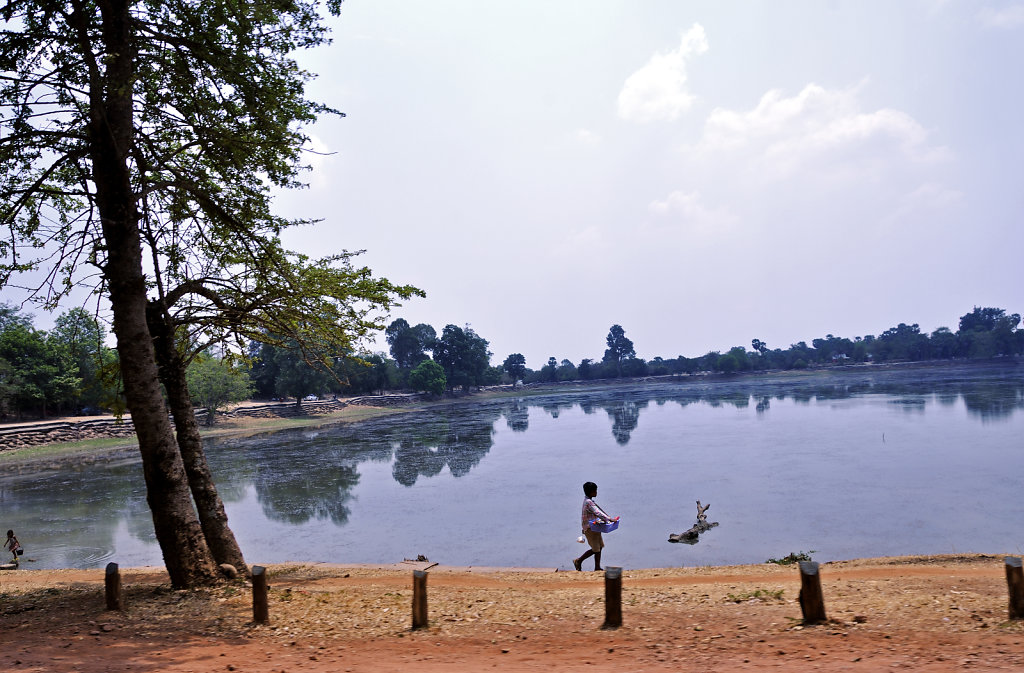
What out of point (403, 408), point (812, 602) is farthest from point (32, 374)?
point (812, 602)

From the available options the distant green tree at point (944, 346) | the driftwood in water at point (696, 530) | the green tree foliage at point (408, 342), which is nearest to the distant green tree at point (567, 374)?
the green tree foliage at point (408, 342)

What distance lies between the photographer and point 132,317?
9.30 metres

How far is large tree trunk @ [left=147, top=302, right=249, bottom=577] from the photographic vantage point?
10.9 m

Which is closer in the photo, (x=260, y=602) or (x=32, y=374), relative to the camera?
(x=260, y=602)

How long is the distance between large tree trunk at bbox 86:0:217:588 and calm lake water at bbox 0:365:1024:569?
864 cm

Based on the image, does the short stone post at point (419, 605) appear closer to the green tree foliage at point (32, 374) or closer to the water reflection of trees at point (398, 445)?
the water reflection of trees at point (398, 445)

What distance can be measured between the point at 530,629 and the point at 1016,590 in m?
5.20

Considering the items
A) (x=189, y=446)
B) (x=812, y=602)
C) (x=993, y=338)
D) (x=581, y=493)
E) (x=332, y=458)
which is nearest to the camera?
(x=812, y=602)

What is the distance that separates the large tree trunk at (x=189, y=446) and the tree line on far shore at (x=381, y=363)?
39.9 inches

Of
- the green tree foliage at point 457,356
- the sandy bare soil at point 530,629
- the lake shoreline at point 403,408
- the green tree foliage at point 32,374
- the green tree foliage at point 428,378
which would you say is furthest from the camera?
the green tree foliage at point 457,356

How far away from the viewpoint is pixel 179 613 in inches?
337

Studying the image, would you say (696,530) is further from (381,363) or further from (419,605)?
(381,363)

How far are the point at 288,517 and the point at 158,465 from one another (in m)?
14.9

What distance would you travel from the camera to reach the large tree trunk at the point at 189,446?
10852 mm
